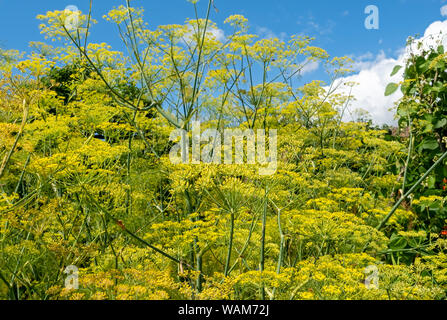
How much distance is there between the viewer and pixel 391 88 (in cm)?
486

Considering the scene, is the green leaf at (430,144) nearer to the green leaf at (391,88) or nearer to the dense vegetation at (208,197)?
the dense vegetation at (208,197)

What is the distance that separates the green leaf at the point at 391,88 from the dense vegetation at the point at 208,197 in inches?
0.8

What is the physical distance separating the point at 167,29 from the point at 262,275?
361cm

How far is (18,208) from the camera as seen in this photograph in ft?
8.69

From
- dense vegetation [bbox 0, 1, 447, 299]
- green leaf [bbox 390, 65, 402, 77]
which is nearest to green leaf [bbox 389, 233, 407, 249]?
dense vegetation [bbox 0, 1, 447, 299]

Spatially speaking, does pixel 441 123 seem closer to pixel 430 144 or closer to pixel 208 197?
pixel 430 144

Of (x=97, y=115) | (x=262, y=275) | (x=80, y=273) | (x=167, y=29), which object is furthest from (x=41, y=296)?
(x=167, y=29)

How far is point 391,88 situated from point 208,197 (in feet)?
10.7

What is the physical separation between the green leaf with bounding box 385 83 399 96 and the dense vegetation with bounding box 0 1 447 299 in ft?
0.06

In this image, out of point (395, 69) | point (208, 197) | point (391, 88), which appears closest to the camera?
point (208, 197)

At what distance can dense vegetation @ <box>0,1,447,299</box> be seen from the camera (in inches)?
99.6

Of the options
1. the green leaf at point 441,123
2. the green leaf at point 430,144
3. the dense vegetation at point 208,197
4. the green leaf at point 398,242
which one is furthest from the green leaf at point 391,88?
the green leaf at point 398,242

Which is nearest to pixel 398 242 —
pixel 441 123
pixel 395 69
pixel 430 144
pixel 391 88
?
pixel 430 144
